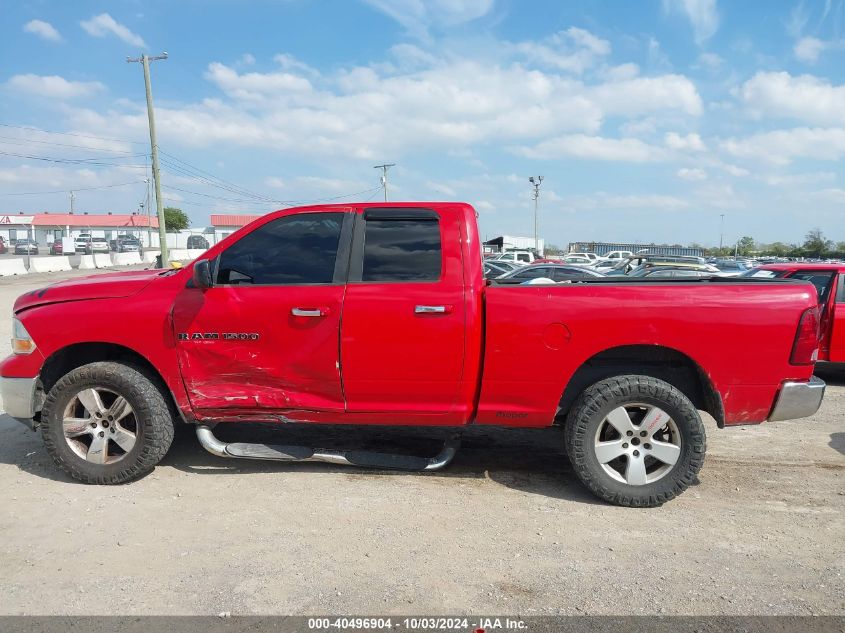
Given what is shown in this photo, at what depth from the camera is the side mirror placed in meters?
4.07

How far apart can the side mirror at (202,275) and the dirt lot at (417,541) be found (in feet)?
4.67

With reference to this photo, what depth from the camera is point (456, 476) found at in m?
4.50

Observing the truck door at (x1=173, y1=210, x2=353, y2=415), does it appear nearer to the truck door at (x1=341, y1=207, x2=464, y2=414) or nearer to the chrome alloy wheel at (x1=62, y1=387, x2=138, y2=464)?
the truck door at (x1=341, y1=207, x2=464, y2=414)

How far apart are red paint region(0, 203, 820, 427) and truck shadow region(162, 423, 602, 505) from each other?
1.88 feet

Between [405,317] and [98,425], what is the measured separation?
2.30 metres

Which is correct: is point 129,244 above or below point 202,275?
above

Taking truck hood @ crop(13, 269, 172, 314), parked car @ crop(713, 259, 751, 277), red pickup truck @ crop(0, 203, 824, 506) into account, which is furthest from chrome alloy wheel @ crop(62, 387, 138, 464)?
parked car @ crop(713, 259, 751, 277)

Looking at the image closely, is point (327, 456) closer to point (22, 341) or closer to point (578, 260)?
point (22, 341)

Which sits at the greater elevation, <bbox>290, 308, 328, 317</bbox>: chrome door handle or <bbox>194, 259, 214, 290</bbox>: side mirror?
<bbox>194, 259, 214, 290</bbox>: side mirror

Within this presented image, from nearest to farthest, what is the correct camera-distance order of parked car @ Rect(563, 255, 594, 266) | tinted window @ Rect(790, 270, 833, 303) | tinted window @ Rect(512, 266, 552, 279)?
tinted window @ Rect(790, 270, 833, 303)
tinted window @ Rect(512, 266, 552, 279)
parked car @ Rect(563, 255, 594, 266)

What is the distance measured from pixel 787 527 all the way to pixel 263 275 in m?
3.69

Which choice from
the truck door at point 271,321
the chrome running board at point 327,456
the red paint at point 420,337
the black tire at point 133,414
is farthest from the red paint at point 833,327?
the black tire at point 133,414

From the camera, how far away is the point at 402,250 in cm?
413

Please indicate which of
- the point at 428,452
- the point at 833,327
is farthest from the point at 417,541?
the point at 833,327
